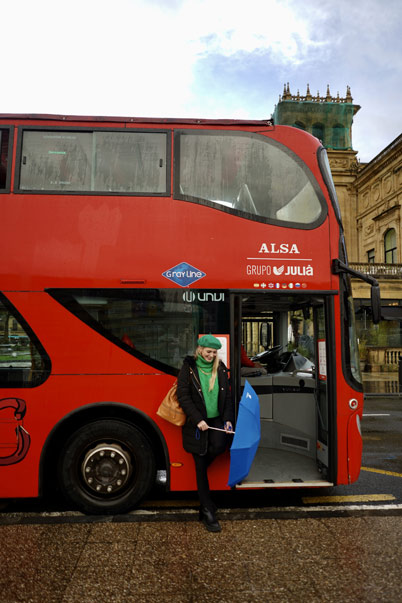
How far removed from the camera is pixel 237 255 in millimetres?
4465

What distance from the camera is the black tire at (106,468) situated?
4.24m

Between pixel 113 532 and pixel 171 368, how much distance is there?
155 centimetres

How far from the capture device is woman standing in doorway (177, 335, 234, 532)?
3.96 meters

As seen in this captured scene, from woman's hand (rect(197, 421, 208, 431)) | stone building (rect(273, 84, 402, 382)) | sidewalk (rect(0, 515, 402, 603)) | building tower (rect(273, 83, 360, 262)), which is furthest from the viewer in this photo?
building tower (rect(273, 83, 360, 262))

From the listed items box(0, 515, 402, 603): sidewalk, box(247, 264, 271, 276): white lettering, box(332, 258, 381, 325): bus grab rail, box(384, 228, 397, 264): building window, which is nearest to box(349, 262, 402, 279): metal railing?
box(384, 228, 397, 264): building window

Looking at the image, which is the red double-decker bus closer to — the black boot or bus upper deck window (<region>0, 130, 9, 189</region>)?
bus upper deck window (<region>0, 130, 9, 189</region>)

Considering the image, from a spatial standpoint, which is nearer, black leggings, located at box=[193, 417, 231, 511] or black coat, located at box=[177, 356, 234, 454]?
black coat, located at box=[177, 356, 234, 454]

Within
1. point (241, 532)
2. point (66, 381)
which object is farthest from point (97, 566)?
point (66, 381)

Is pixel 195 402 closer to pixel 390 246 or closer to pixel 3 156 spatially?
pixel 3 156

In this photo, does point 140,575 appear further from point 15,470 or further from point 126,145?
point 126,145

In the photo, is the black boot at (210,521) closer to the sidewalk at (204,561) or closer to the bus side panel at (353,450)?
the sidewalk at (204,561)

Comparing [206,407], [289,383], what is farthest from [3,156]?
[289,383]

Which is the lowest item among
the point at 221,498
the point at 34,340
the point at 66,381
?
the point at 221,498

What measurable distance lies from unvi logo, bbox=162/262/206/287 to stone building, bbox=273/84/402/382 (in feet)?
57.9
